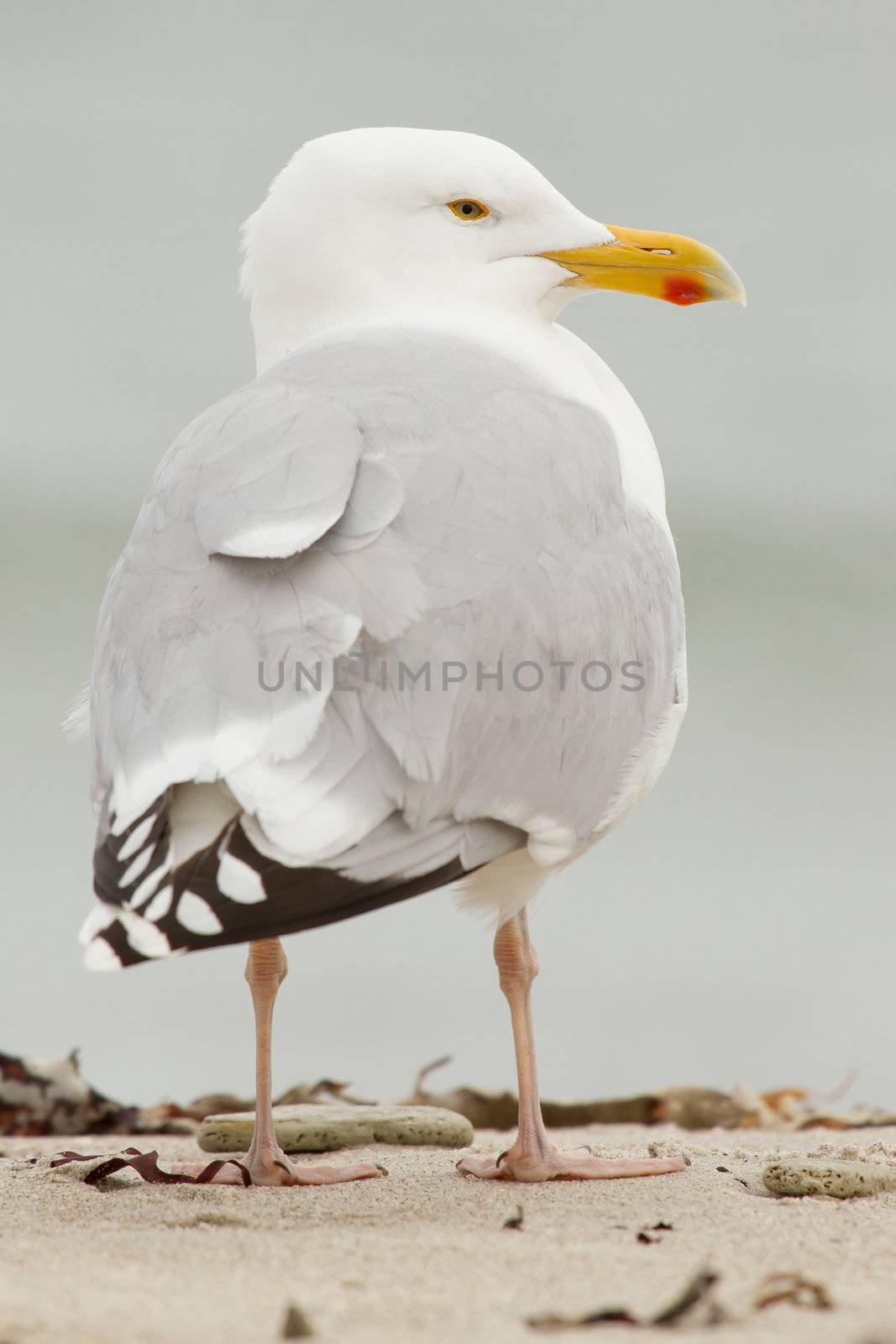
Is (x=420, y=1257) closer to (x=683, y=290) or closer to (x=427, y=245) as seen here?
(x=427, y=245)

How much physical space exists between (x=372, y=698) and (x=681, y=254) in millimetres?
2103

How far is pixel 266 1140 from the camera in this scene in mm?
3443

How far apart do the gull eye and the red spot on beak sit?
0.50 m

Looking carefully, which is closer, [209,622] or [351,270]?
[209,622]

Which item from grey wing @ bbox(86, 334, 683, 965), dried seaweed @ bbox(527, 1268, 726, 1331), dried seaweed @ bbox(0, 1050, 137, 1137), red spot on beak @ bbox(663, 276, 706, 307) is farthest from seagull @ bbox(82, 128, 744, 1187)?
dried seaweed @ bbox(0, 1050, 137, 1137)

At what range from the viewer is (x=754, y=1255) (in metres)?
2.44

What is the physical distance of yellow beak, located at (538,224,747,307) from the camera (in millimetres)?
4262

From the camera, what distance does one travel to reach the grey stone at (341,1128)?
3.82 metres

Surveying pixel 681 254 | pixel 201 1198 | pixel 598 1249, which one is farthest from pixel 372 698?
pixel 681 254

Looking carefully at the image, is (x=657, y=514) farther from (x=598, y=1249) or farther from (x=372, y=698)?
(x=598, y=1249)

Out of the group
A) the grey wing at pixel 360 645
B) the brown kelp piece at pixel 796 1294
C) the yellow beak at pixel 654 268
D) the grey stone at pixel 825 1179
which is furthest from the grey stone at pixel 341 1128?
the yellow beak at pixel 654 268

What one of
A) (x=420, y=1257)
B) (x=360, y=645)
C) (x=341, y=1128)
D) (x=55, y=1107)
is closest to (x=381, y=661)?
(x=360, y=645)

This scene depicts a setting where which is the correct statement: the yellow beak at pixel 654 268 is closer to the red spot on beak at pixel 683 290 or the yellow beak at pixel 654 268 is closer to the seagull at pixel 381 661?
the red spot on beak at pixel 683 290

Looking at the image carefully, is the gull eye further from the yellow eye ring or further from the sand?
the sand
